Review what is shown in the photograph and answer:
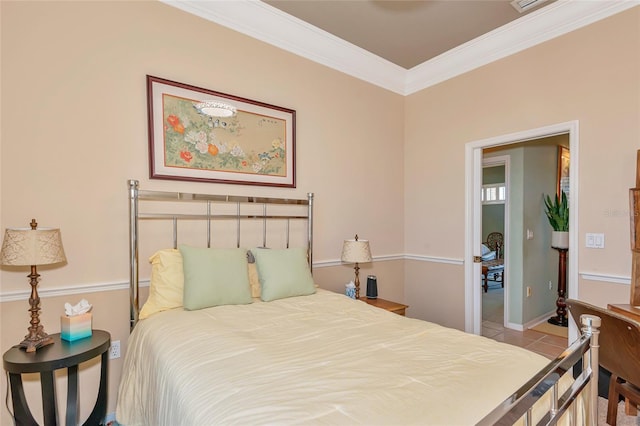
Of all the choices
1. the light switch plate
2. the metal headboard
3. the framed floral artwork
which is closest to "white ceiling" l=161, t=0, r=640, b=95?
the framed floral artwork

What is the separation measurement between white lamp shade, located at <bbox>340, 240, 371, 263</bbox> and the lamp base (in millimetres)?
2106

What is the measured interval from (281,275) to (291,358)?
3.41 ft

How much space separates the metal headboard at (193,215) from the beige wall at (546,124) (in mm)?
1522

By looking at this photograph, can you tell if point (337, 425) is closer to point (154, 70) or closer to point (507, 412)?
point (507, 412)

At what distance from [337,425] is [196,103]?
7.54ft

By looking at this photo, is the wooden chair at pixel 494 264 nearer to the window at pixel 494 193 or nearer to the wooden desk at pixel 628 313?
the window at pixel 494 193

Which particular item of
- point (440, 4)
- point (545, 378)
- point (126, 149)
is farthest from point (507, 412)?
point (440, 4)

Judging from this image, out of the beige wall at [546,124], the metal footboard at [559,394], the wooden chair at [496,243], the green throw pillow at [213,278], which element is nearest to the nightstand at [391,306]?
the beige wall at [546,124]

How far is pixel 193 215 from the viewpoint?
245 cm

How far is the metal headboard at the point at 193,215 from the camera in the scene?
7.01 ft

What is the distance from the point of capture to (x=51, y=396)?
5.49 feet

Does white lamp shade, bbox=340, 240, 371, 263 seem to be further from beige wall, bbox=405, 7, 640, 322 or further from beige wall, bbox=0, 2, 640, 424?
beige wall, bbox=405, 7, 640, 322

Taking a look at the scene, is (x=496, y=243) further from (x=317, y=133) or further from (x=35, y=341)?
(x=35, y=341)

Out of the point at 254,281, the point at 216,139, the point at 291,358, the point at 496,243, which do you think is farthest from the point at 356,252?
the point at 496,243
